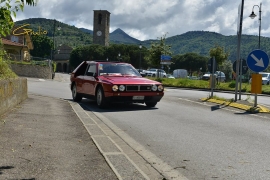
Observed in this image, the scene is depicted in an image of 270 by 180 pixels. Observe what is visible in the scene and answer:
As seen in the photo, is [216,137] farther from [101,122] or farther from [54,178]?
[54,178]

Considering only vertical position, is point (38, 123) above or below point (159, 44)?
below

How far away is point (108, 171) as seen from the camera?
4.30 meters

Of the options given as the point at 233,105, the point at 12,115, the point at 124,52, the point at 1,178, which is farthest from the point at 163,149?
the point at 124,52

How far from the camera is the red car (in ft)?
36.8

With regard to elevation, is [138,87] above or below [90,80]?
below

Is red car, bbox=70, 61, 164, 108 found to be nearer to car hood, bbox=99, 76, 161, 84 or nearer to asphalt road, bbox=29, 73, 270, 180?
car hood, bbox=99, 76, 161, 84

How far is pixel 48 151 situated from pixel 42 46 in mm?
108110

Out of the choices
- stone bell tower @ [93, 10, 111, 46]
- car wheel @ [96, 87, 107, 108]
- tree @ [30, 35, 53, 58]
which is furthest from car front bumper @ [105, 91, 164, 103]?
stone bell tower @ [93, 10, 111, 46]

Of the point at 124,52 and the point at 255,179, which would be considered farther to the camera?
the point at 124,52

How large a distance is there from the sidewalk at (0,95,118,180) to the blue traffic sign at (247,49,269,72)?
22.0 feet

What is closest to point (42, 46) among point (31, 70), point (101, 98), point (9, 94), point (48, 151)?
point (31, 70)

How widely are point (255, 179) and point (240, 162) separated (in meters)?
0.78

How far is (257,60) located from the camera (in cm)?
1204

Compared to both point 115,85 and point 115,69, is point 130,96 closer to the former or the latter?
point 115,85
